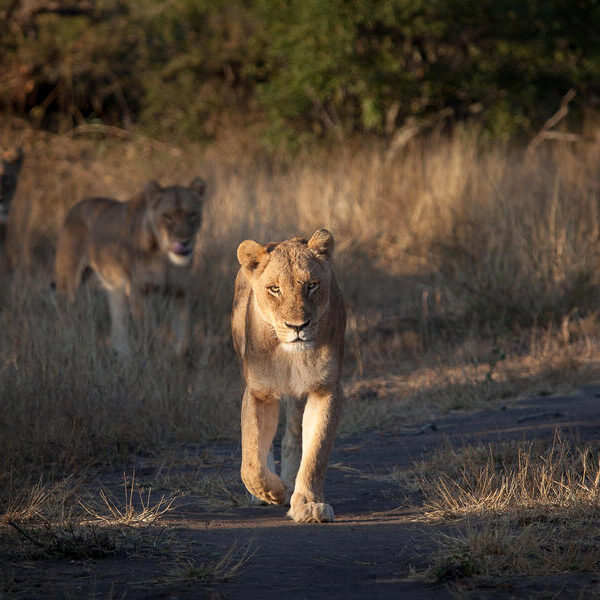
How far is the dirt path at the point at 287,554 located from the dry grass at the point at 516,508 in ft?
0.42

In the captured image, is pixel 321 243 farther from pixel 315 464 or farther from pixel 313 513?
pixel 313 513

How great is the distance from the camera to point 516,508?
4164 mm

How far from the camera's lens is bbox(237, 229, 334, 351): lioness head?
4191mm

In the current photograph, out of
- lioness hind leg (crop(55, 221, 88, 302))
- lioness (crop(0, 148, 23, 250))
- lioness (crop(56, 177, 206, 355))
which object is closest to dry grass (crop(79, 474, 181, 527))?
lioness (crop(56, 177, 206, 355))

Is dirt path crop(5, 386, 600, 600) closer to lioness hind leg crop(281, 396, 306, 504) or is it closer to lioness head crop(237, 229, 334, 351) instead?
lioness hind leg crop(281, 396, 306, 504)

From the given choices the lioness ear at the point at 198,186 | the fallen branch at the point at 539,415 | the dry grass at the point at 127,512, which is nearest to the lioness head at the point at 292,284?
the dry grass at the point at 127,512

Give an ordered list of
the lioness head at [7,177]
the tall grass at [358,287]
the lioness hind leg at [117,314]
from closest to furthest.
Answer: the tall grass at [358,287]
the lioness hind leg at [117,314]
the lioness head at [7,177]

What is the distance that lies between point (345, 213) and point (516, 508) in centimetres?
791

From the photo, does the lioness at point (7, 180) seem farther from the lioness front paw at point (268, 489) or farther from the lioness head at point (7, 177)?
the lioness front paw at point (268, 489)

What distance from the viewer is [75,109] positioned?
17.3 meters

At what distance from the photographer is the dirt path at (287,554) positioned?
3.30 m

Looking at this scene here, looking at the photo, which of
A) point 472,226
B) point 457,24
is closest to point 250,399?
point 472,226

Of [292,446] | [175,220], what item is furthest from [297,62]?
[292,446]

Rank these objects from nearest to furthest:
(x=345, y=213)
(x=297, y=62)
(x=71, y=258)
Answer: (x=71, y=258)
(x=345, y=213)
(x=297, y=62)
